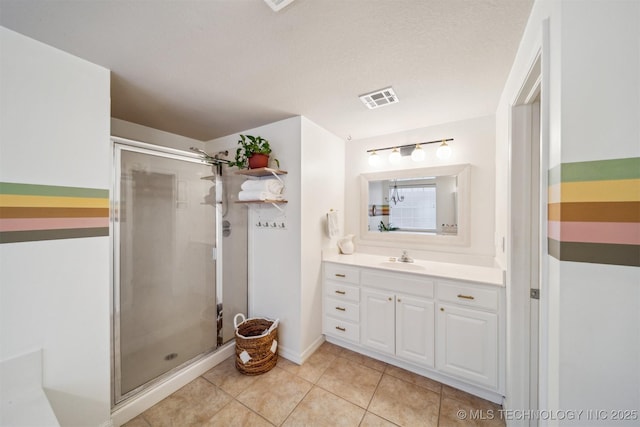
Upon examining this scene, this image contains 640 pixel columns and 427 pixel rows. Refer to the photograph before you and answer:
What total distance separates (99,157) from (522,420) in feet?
9.89

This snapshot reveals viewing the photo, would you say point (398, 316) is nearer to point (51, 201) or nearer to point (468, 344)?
point (468, 344)

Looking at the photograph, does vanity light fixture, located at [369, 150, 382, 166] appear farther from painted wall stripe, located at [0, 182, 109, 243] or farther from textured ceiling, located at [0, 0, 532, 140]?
painted wall stripe, located at [0, 182, 109, 243]

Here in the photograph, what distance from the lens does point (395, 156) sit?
247cm

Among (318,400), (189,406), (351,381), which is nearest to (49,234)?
(189,406)

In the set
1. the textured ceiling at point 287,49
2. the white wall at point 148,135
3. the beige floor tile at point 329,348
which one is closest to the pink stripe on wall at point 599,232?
the textured ceiling at point 287,49

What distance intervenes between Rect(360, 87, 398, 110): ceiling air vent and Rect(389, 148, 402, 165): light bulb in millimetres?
699

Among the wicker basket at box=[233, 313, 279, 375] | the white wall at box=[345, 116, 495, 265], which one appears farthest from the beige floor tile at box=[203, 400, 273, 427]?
the white wall at box=[345, 116, 495, 265]

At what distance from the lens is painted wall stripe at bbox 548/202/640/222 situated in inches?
25.0

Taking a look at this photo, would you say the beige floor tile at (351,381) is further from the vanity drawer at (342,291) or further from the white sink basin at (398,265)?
the white sink basin at (398,265)

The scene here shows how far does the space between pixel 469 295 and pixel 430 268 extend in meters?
0.38

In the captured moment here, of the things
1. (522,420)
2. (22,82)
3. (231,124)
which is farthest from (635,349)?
(231,124)

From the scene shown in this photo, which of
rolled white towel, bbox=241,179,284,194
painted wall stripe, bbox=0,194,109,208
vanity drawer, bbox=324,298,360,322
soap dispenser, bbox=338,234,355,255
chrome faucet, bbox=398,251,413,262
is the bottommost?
vanity drawer, bbox=324,298,360,322

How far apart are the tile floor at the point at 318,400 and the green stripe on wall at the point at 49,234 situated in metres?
1.31

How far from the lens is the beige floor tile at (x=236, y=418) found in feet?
4.82
